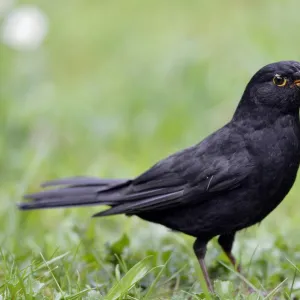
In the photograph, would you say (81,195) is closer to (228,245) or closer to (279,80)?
(228,245)

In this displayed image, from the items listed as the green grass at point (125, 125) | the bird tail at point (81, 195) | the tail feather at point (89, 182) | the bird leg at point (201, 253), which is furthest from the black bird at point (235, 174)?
the tail feather at point (89, 182)

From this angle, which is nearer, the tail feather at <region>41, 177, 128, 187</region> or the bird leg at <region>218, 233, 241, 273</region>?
the bird leg at <region>218, 233, 241, 273</region>

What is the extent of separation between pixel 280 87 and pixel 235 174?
0.59 metres

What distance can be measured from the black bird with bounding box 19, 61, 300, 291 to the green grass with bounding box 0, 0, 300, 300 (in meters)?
0.27

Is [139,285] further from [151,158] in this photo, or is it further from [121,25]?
[121,25]

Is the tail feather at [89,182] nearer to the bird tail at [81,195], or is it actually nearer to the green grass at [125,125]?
the bird tail at [81,195]

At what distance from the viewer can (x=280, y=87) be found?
502 cm

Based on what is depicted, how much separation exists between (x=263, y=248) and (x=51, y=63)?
249 inches

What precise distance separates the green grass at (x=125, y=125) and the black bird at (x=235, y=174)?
10.6 inches

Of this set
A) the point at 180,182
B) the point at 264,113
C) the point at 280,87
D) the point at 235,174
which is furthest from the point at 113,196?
the point at 280,87

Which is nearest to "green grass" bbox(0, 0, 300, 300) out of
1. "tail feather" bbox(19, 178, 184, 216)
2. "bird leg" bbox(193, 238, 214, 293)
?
"bird leg" bbox(193, 238, 214, 293)

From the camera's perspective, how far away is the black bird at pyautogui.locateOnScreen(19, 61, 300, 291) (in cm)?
488

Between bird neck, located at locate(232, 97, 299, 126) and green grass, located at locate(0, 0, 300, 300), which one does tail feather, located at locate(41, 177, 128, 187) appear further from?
bird neck, located at locate(232, 97, 299, 126)

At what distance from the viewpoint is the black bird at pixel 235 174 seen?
4883 millimetres
